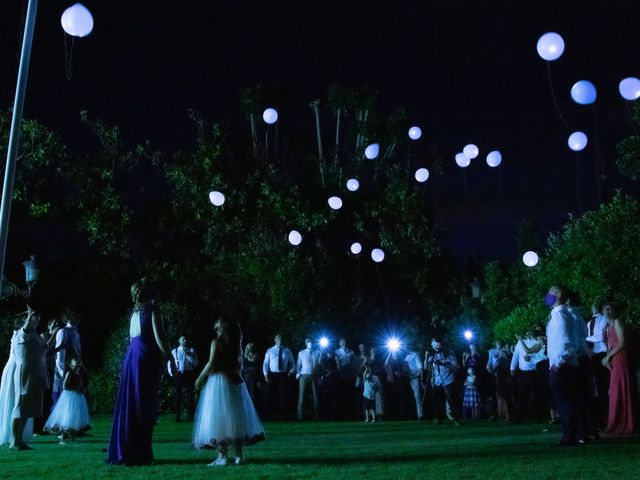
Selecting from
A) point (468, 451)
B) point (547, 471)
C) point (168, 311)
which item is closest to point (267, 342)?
point (168, 311)

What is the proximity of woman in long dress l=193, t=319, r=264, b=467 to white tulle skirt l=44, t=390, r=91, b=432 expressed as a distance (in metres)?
4.48

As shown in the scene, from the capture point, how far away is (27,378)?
13336 millimetres

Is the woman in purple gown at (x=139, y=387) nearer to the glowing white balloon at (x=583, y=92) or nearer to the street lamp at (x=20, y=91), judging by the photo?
the street lamp at (x=20, y=91)

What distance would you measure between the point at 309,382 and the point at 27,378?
36.2 feet

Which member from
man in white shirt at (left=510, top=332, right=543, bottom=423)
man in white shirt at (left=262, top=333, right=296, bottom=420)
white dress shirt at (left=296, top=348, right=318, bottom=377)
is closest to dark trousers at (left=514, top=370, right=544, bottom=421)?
man in white shirt at (left=510, top=332, right=543, bottom=423)

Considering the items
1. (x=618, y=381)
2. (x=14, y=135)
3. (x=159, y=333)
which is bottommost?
(x=618, y=381)

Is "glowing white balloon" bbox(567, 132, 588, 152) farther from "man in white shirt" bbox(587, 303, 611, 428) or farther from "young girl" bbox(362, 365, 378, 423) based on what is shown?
"young girl" bbox(362, 365, 378, 423)

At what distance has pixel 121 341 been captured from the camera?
2703 centimetres

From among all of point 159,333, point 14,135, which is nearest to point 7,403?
point 159,333

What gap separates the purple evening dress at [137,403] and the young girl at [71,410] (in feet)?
13.4

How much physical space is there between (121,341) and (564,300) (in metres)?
17.8

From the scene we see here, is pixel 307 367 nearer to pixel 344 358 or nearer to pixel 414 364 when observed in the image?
pixel 344 358

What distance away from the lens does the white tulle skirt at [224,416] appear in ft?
34.0

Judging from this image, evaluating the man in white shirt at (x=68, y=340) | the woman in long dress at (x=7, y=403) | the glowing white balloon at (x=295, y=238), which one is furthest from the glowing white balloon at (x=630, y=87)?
the glowing white balloon at (x=295, y=238)
